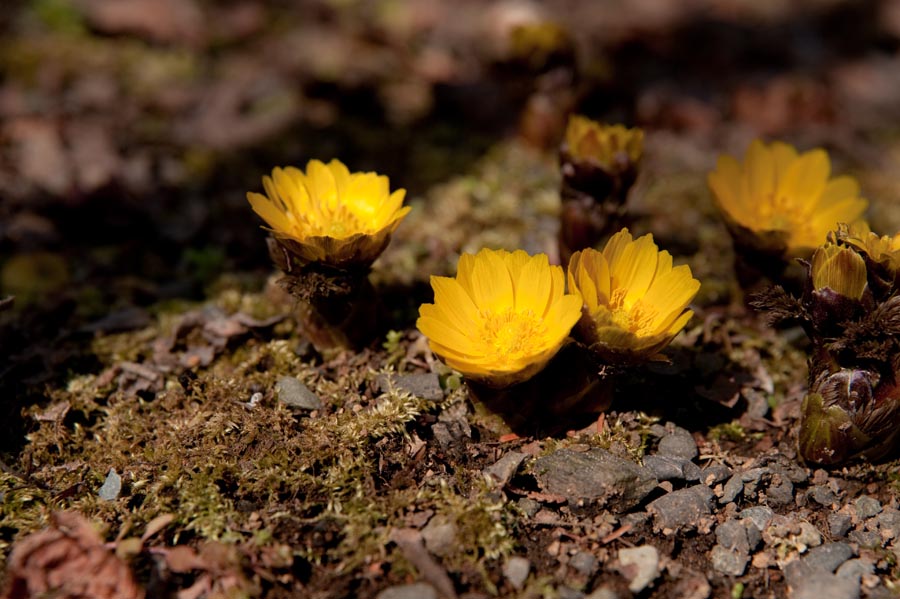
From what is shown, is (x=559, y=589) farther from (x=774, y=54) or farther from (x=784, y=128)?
(x=774, y=54)

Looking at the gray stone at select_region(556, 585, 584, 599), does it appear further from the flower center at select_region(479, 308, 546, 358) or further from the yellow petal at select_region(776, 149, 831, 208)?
the yellow petal at select_region(776, 149, 831, 208)

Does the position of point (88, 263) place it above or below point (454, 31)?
below

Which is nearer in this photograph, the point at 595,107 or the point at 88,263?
the point at 88,263

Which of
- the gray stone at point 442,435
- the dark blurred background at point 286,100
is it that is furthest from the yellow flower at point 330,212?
the dark blurred background at point 286,100

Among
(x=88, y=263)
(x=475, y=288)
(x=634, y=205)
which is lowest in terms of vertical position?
(x=88, y=263)

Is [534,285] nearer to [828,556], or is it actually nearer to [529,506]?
[529,506]

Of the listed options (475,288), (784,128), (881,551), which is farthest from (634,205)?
(881,551)

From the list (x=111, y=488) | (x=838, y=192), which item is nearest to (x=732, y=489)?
(x=838, y=192)

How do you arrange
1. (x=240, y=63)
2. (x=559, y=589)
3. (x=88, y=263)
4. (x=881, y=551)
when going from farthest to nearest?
1. (x=240, y=63)
2. (x=88, y=263)
3. (x=881, y=551)
4. (x=559, y=589)
